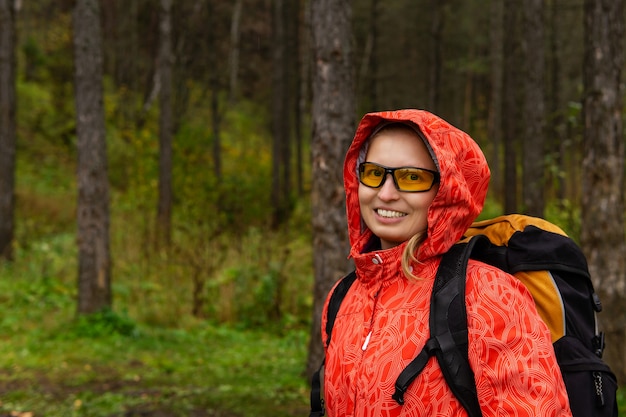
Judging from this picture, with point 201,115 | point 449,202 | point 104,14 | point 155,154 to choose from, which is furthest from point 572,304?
point 104,14

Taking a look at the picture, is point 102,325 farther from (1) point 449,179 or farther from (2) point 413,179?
(1) point 449,179

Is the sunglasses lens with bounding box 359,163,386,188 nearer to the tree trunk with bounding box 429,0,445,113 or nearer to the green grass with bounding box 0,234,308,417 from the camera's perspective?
the green grass with bounding box 0,234,308,417

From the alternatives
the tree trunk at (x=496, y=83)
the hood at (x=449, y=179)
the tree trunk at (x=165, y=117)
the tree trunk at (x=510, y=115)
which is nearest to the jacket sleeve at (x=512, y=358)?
→ the hood at (x=449, y=179)

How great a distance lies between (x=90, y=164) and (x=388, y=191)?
775 cm

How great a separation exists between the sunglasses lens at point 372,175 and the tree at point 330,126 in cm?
387

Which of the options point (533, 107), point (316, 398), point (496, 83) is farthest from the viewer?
point (496, 83)

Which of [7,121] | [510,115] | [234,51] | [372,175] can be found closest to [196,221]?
[7,121]

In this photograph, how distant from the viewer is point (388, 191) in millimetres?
2004

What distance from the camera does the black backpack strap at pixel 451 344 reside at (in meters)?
1.73

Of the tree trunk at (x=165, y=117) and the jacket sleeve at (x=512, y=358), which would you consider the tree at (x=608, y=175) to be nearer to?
the jacket sleeve at (x=512, y=358)

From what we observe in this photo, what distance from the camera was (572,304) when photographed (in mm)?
1827

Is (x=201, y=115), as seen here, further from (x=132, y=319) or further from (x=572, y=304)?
(x=572, y=304)

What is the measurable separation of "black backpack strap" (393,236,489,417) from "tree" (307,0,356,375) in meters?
4.21

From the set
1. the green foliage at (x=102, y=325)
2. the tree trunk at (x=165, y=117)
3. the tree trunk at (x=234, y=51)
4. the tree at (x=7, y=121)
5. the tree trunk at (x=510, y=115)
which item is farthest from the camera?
the tree trunk at (x=234, y=51)
